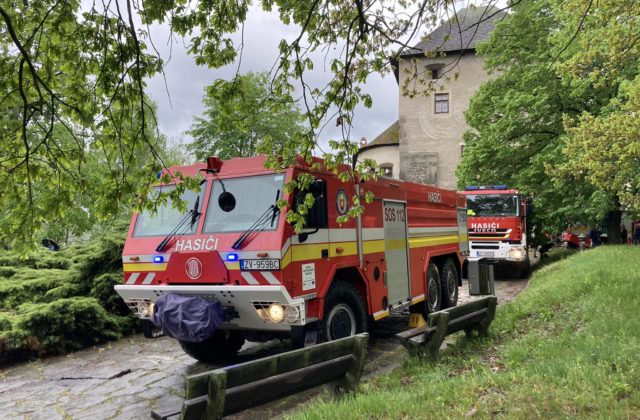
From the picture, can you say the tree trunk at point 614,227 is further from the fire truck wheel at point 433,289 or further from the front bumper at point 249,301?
the front bumper at point 249,301

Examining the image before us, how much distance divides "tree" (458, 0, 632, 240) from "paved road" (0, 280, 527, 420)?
45.3ft

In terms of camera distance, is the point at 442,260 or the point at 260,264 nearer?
the point at 260,264

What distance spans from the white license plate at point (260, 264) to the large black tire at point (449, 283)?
5.19 metres

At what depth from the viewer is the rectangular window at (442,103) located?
35.7 m

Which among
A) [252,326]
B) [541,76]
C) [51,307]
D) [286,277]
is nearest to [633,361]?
[286,277]

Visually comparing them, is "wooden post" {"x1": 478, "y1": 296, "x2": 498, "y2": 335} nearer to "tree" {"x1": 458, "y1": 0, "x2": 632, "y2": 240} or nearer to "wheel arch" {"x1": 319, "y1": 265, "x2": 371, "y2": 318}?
"wheel arch" {"x1": 319, "y1": 265, "x2": 371, "y2": 318}

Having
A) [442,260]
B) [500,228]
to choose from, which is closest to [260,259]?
[442,260]

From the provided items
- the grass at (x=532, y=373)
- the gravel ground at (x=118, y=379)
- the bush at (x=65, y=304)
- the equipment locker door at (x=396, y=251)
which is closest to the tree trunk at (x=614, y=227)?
the grass at (x=532, y=373)

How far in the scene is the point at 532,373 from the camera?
184 inches

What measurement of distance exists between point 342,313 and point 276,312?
114 cm

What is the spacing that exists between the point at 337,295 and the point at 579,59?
25.0 ft

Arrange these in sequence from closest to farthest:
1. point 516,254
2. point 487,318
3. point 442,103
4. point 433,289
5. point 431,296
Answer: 1. point 487,318
2. point 431,296
3. point 433,289
4. point 516,254
5. point 442,103

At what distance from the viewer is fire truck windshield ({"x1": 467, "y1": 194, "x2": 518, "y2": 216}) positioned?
16.6 metres

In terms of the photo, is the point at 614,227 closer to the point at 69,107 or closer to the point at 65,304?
the point at 65,304
